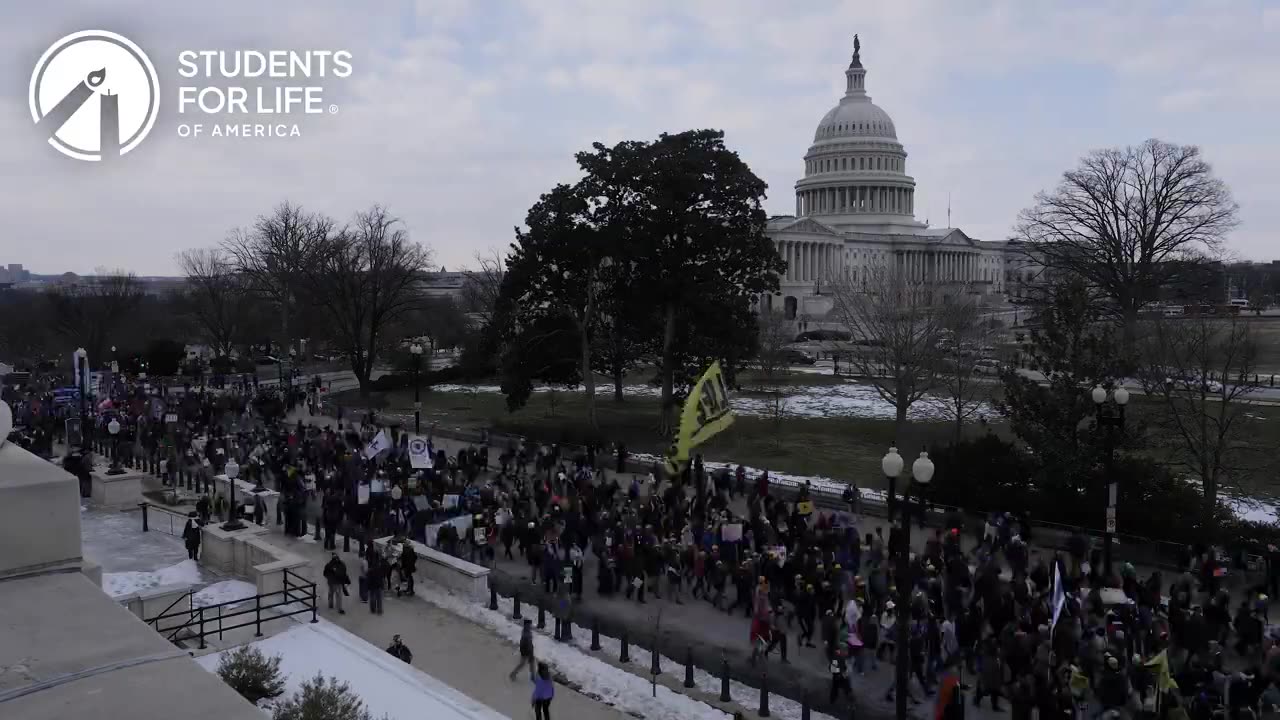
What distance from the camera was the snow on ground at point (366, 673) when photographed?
945cm

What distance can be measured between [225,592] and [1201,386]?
23743mm

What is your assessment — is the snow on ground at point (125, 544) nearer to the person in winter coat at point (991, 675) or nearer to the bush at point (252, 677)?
the bush at point (252, 677)

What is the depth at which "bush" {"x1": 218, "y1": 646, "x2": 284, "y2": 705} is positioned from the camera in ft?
30.7

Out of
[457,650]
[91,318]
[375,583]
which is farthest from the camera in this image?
[91,318]

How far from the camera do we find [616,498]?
884 inches

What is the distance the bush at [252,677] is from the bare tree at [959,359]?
2966 centimetres

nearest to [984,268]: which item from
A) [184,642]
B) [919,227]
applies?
[919,227]

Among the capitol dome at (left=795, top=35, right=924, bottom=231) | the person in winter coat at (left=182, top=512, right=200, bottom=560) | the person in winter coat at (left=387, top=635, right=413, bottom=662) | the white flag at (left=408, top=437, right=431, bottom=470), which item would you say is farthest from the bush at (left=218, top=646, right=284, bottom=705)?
the capitol dome at (left=795, top=35, right=924, bottom=231)

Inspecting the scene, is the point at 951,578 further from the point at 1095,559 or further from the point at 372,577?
the point at 372,577

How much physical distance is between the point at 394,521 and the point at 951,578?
38.5 feet

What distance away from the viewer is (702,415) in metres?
18.1

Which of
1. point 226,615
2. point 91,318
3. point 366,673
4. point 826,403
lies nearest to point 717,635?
point 366,673

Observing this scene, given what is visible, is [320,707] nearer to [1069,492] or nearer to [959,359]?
[1069,492]

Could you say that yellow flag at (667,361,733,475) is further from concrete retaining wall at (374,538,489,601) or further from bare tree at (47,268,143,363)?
bare tree at (47,268,143,363)
